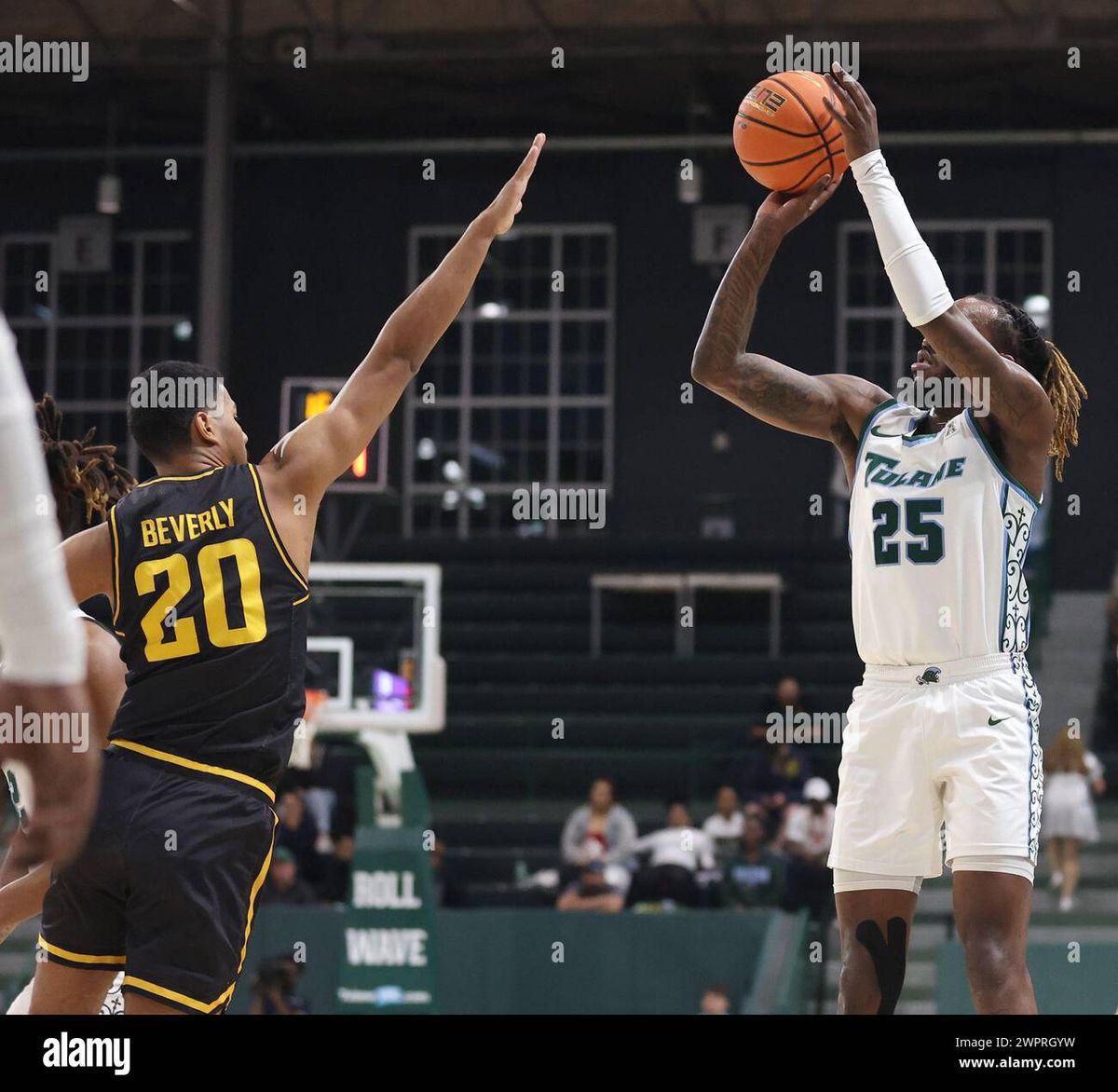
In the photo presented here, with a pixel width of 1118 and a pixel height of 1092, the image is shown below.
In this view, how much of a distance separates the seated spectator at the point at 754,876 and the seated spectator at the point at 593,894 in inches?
31.4

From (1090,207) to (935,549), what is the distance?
17550 mm

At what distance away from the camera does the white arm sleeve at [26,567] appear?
1.98 m

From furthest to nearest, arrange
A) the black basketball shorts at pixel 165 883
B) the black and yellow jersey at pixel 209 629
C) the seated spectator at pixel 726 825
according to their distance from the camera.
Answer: the seated spectator at pixel 726 825 < the black and yellow jersey at pixel 209 629 < the black basketball shorts at pixel 165 883

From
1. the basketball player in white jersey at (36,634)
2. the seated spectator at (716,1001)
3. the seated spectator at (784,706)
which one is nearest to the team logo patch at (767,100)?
the basketball player in white jersey at (36,634)

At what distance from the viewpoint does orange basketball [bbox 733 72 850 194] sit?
15.9 ft

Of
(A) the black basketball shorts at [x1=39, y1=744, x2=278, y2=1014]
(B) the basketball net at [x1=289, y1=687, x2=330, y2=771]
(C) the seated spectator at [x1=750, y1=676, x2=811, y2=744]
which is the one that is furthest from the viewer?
(C) the seated spectator at [x1=750, y1=676, x2=811, y2=744]

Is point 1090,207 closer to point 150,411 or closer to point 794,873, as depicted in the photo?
point 794,873

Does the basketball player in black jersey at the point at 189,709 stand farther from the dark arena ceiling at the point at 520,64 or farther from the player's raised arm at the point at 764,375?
the dark arena ceiling at the point at 520,64

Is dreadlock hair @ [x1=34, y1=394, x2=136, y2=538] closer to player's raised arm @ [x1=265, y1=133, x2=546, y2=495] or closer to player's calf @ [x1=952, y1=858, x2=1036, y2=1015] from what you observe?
player's raised arm @ [x1=265, y1=133, x2=546, y2=495]

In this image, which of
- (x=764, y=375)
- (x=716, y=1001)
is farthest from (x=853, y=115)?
(x=716, y=1001)

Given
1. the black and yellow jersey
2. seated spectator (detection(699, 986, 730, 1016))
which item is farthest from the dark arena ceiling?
the black and yellow jersey

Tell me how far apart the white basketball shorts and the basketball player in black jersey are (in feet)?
4.52

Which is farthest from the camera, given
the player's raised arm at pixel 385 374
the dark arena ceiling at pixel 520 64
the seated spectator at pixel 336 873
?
the dark arena ceiling at pixel 520 64

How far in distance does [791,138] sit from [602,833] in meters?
10.1
